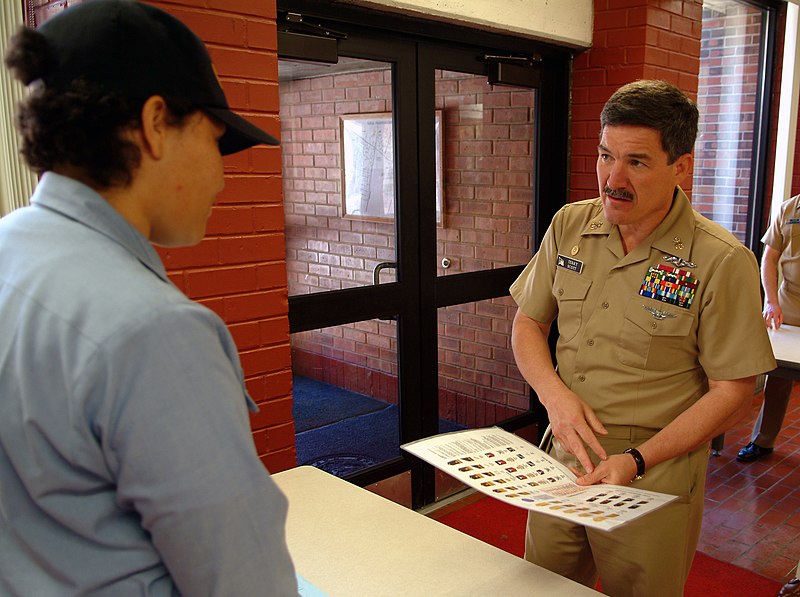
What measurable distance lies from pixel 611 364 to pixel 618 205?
1.18 feet

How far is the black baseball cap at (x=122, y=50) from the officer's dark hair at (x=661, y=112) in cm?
108

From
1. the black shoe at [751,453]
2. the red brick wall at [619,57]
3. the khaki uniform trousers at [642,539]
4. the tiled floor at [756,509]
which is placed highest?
the red brick wall at [619,57]

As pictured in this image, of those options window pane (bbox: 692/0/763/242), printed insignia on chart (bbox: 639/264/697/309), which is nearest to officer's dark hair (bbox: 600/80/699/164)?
printed insignia on chart (bbox: 639/264/697/309)

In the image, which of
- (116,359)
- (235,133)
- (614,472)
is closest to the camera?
(116,359)

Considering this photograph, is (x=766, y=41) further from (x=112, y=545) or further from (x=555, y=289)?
(x=112, y=545)

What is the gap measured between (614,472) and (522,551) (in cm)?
155

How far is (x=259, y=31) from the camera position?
6.83 feet

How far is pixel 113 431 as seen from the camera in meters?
0.66

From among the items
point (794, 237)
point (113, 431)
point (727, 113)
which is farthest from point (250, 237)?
point (727, 113)

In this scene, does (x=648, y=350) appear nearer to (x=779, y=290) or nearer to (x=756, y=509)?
(x=756, y=509)

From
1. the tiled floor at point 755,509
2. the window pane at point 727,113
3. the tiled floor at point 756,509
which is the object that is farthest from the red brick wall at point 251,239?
the window pane at point 727,113

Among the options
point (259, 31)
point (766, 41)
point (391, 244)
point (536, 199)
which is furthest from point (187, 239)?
point (766, 41)

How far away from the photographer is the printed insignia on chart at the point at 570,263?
176 centimetres

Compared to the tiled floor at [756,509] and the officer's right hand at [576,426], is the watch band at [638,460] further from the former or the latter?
the tiled floor at [756,509]
